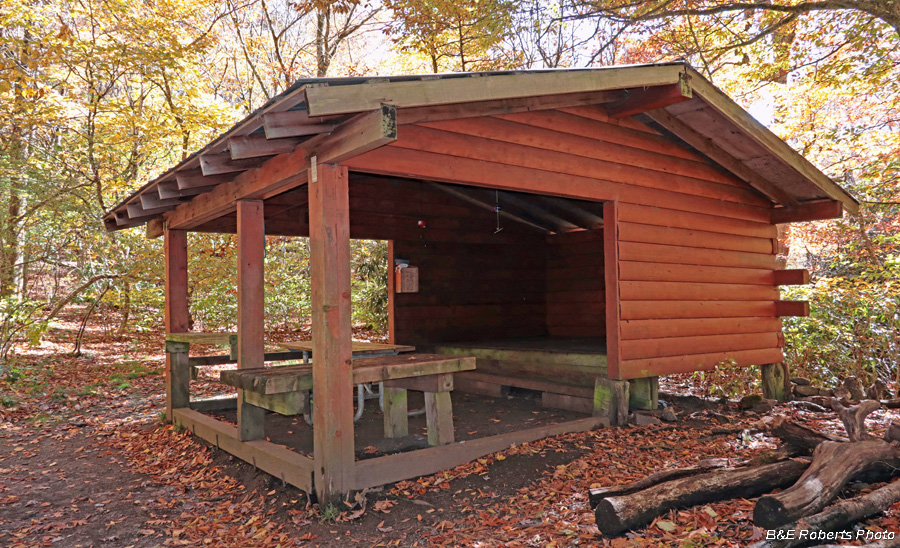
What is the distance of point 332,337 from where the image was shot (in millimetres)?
3939

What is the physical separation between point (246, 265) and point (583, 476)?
320cm

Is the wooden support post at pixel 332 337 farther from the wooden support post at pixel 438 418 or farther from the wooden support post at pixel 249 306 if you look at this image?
the wooden support post at pixel 249 306

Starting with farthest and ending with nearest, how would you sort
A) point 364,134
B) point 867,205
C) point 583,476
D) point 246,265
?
point 867,205
point 246,265
point 583,476
point 364,134

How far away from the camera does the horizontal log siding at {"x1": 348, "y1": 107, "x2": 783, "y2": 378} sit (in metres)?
4.68

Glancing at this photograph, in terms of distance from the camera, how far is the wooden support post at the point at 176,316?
266 inches

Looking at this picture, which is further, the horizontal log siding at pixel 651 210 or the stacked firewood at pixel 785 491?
the horizontal log siding at pixel 651 210

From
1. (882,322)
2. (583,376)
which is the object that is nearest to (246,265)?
(583,376)

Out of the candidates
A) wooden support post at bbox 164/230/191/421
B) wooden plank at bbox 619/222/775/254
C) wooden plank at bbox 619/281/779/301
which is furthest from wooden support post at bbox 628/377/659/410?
wooden support post at bbox 164/230/191/421

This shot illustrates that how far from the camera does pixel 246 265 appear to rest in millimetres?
4945

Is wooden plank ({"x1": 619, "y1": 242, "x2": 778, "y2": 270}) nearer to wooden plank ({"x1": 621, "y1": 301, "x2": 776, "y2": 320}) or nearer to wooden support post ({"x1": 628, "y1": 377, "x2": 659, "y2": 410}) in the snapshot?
wooden plank ({"x1": 621, "y1": 301, "x2": 776, "y2": 320})

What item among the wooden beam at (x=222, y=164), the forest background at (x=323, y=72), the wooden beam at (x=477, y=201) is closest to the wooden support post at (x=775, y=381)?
the forest background at (x=323, y=72)

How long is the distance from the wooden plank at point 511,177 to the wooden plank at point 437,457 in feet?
6.86

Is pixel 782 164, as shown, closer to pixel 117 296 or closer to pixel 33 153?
pixel 117 296

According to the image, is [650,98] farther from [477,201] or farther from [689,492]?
[477,201]
